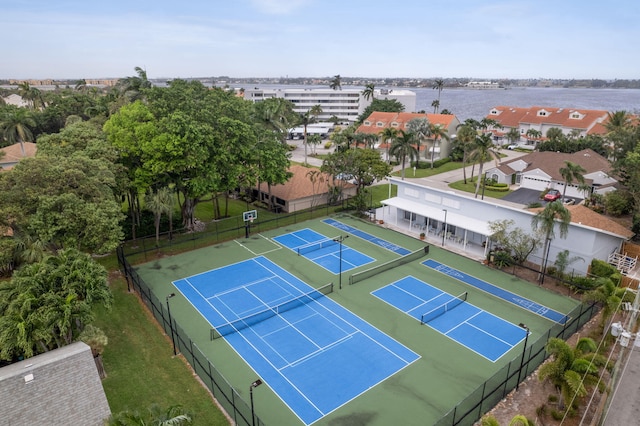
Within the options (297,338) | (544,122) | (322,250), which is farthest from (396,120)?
(297,338)

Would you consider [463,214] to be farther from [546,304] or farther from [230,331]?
[230,331]

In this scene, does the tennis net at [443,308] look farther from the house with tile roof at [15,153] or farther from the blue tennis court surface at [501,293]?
the house with tile roof at [15,153]

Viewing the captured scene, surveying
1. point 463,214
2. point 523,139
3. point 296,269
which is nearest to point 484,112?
point 523,139

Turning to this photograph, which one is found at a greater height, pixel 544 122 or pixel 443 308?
pixel 544 122

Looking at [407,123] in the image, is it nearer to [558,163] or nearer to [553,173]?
[558,163]

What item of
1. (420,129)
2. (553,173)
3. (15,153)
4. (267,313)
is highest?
(420,129)

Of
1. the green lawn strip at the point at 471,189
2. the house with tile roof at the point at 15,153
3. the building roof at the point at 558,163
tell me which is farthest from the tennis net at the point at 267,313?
the house with tile roof at the point at 15,153
